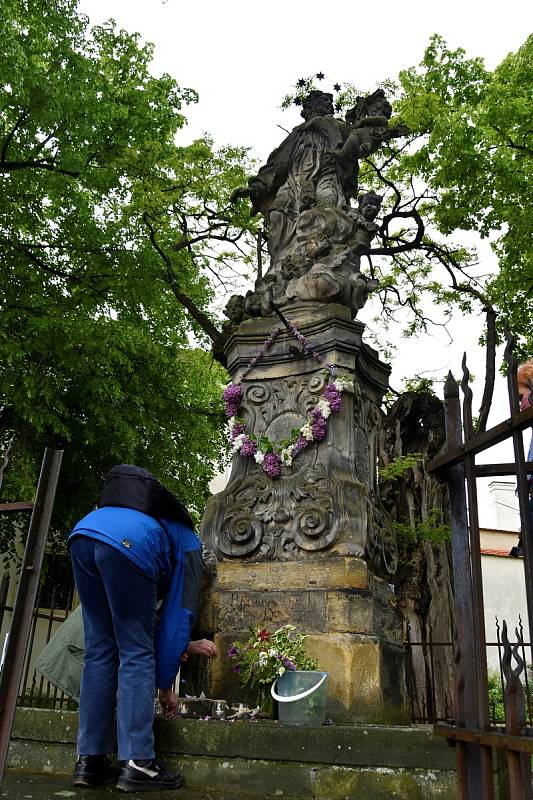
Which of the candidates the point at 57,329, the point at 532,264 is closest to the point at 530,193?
the point at 532,264

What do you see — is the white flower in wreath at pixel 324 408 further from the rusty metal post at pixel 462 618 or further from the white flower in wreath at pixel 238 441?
the rusty metal post at pixel 462 618

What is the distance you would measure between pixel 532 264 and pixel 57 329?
7.61 metres

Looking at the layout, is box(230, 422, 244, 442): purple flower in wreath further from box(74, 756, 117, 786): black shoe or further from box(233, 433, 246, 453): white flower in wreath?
box(74, 756, 117, 786): black shoe

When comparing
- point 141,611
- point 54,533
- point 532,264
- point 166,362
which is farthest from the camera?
point 54,533

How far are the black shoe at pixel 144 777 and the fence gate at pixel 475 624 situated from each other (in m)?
Answer: 1.69

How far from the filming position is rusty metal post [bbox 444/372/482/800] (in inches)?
88.1

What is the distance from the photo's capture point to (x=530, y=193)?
38.4ft

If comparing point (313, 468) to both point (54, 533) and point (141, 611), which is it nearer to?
point (141, 611)

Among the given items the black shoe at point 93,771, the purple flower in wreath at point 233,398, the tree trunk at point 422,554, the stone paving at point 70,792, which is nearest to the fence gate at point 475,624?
the stone paving at point 70,792

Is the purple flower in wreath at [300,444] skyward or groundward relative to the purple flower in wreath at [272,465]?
skyward

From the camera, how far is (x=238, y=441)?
249 inches

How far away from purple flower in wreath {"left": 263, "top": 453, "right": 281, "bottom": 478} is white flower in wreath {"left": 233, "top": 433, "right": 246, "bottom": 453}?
30cm

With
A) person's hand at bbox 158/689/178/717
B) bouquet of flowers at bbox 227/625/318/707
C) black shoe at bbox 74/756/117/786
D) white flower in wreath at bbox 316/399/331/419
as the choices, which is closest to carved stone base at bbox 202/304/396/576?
white flower in wreath at bbox 316/399/331/419

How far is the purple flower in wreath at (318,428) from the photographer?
602cm
